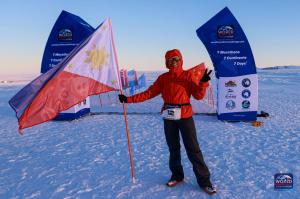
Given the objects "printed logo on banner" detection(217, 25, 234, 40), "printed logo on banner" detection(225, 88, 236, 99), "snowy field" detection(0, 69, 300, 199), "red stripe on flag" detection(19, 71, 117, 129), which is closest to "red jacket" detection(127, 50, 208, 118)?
"red stripe on flag" detection(19, 71, 117, 129)

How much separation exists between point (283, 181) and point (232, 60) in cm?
504

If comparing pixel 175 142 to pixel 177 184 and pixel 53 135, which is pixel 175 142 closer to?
pixel 177 184

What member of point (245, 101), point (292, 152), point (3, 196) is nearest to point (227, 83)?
point (245, 101)

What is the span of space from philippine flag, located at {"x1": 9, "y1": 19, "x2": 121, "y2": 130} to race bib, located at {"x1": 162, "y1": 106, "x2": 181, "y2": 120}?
3.18 ft

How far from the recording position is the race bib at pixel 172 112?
4035 mm

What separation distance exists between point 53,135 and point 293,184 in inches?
252

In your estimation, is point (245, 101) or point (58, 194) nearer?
point (58, 194)

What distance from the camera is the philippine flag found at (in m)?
3.70

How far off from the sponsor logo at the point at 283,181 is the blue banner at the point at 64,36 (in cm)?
752

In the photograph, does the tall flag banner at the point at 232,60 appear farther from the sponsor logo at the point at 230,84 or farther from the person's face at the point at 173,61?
the person's face at the point at 173,61

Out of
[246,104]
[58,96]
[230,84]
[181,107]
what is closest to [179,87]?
[181,107]

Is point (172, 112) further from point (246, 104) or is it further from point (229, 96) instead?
point (246, 104)

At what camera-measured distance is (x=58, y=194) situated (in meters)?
4.35

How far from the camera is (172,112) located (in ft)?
13.3
